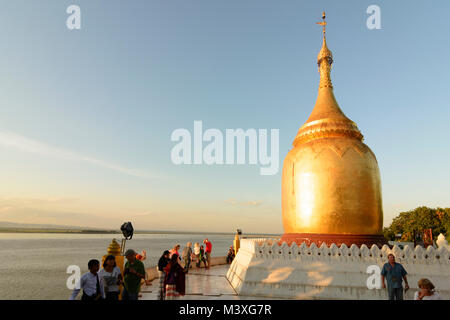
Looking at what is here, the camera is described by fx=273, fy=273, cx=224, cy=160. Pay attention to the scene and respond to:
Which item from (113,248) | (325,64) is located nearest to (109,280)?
(113,248)

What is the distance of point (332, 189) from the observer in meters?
15.9

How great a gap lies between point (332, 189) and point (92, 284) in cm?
1348

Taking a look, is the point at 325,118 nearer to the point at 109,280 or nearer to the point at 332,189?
the point at 332,189

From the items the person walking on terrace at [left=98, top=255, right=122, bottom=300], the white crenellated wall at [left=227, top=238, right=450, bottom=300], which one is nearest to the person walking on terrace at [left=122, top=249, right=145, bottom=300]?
the person walking on terrace at [left=98, top=255, right=122, bottom=300]

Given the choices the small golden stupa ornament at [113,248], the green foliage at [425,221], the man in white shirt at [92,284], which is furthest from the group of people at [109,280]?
the green foliage at [425,221]

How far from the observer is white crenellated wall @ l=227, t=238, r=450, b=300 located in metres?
12.2

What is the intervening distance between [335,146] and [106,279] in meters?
14.6

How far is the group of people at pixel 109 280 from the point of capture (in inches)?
243

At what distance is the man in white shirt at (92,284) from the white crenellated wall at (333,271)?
8374 mm

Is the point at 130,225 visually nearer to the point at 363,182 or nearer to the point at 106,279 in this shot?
the point at 106,279

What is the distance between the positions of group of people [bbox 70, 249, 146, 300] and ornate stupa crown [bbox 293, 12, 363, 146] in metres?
14.5
